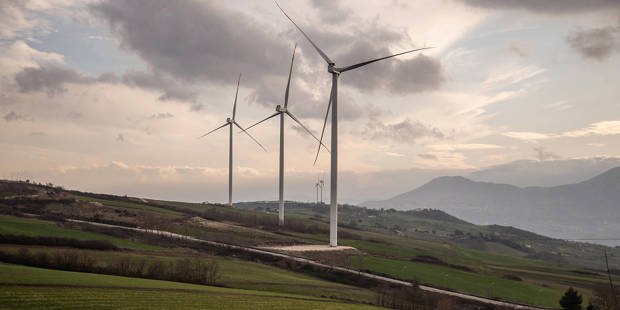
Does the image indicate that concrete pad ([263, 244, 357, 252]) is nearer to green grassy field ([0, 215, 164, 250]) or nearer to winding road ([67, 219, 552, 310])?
winding road ([67, 219, 552, 310])

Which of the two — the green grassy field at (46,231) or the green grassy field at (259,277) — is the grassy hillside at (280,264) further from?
the green grassy field at (46,231)

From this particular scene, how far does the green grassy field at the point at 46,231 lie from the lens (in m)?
89.1

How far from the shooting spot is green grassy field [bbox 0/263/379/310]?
38.9 m

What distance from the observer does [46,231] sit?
92.8 meters

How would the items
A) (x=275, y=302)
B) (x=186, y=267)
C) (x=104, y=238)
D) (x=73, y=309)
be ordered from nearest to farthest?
(x=73, y=309)
(x=275, y=302)
(x=186, y=267)
(x=104, y=238)

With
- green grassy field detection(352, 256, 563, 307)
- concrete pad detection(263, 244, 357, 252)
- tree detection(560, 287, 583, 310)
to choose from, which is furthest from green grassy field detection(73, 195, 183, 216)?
tree detection(560, 287, 583, 310)

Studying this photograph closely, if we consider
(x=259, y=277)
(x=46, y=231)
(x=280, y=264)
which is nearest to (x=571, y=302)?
(x=280, y=264)

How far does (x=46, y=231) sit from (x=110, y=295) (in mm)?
59012

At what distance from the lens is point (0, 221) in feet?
308

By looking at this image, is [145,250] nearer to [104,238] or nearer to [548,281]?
[104,238]

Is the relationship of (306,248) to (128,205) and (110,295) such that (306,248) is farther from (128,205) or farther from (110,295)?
(128,205)

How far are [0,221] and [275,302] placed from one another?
238 feet

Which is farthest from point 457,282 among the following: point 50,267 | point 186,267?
point 50,267

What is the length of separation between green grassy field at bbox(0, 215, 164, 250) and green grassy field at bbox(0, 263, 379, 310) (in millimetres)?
41359
